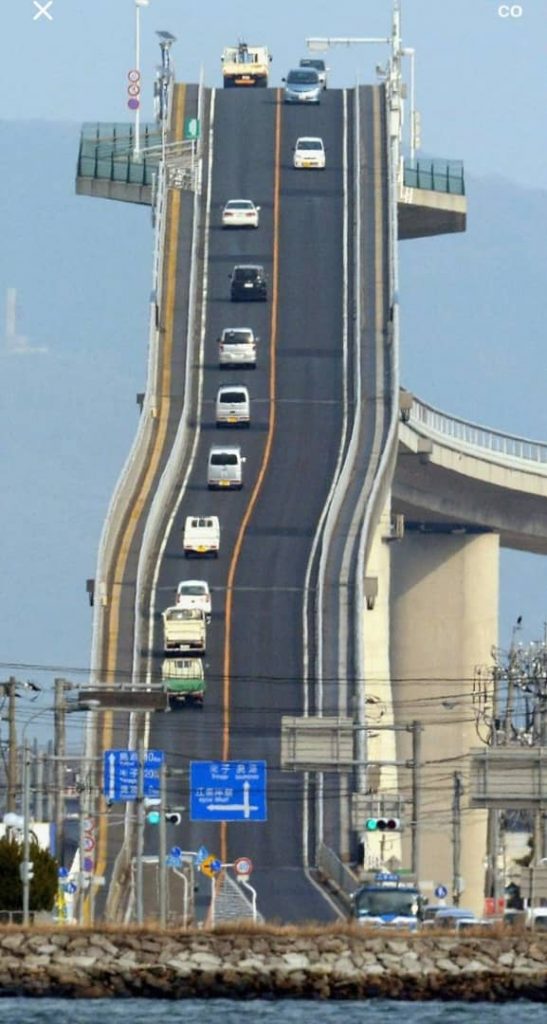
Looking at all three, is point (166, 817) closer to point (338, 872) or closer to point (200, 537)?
point (338, 872)

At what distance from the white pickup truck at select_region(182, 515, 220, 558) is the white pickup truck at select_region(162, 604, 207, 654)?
8.87 meters

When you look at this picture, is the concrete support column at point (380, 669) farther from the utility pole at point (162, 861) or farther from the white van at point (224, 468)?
the utility pole at point (162, 861)

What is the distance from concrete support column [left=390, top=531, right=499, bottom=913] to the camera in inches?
7013

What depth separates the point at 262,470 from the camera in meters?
149

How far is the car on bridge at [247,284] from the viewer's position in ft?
521

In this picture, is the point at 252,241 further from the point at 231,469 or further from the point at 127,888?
the point at 127,888

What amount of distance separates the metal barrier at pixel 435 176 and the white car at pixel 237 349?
22673 mm

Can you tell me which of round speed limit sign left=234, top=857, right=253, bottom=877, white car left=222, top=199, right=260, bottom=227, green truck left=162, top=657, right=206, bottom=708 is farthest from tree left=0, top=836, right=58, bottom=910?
white car left=222, top=199, right=260, bottom=227

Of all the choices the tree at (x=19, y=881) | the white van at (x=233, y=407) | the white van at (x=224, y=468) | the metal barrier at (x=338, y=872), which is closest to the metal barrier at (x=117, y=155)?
the white van at (x=233, y=407)

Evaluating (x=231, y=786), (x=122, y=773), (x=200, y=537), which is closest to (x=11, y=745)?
(x=122, y=773)

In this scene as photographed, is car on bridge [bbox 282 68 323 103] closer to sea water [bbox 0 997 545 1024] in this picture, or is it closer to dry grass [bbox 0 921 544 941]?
dry grass [bbox 0 921 544 941]

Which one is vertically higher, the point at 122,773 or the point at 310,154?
the point at 310,154

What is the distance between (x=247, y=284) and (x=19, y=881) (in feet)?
211

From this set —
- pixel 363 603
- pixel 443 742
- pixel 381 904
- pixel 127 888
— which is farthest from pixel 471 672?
pixel 381 904
